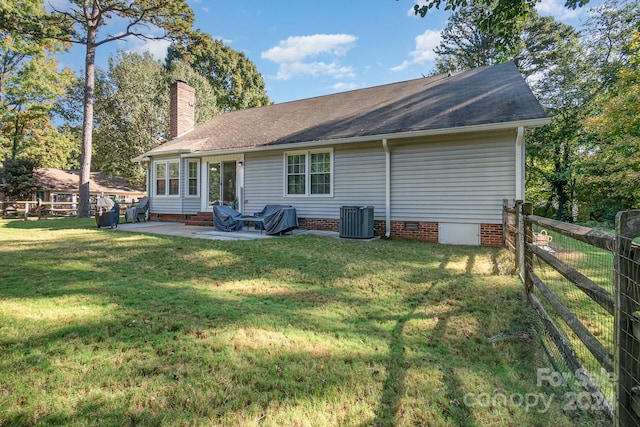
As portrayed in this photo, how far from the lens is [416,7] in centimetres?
514

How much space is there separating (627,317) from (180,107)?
16759mm

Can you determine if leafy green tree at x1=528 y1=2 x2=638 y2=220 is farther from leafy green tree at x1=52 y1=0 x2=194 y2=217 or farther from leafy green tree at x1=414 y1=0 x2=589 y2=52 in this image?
leafy green tree at x1=52 y1=0 x2=194 y2=217

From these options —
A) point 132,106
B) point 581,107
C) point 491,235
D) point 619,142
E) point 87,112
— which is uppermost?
point 132,106

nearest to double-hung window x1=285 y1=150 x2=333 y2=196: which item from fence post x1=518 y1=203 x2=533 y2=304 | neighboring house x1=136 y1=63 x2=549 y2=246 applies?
neighboring house x1=136 y1=63 x2=549 y2=246

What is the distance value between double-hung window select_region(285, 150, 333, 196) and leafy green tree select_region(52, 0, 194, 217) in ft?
35.1

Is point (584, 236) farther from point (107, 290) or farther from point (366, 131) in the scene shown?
point (366, 131)

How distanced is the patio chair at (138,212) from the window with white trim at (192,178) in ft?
8.92

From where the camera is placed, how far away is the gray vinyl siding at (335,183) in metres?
9.28

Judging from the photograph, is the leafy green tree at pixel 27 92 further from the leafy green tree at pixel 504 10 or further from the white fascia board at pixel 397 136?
the leafy green tree at pixel 504 10

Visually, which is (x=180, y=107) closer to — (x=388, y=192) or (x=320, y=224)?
(x=320, y=224)

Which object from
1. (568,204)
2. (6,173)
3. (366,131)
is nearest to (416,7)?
(366,131)

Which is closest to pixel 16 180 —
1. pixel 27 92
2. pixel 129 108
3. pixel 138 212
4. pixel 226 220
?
pixel 27 92

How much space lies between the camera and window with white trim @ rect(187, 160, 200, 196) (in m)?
12.9

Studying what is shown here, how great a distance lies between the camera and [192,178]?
13.0m
